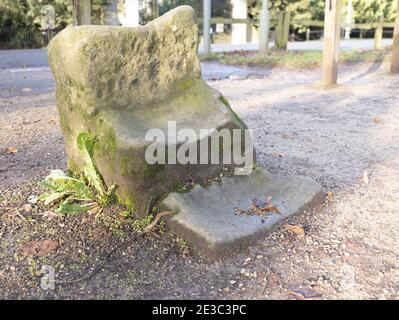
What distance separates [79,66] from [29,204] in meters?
0.94

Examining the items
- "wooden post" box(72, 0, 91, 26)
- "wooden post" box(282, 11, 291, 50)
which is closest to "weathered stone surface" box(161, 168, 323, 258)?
"wooden post" box(72, 0, 91, 26)

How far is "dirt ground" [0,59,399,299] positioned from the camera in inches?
82.6

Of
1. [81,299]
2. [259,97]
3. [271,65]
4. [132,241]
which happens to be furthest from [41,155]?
[271,65]

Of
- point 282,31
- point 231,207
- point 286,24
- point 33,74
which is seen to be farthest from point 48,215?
point 282,31

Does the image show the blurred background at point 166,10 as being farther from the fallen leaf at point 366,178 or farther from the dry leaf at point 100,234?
the dry leaf at point 100,234

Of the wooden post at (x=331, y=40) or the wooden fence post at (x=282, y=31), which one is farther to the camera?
the wooden fence post at (x=282, y=31)

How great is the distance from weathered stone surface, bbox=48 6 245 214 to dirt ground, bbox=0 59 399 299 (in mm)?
327

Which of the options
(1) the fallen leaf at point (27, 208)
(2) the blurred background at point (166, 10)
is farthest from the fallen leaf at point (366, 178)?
(2) the blurred background at point (166, 10)

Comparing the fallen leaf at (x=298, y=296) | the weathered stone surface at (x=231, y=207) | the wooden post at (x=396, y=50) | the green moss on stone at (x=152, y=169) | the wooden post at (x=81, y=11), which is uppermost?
the wooden post at (x=81, y=11)

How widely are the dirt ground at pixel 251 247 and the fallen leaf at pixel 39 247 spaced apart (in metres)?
0.01

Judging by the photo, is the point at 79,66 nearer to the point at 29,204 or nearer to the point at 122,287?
the point at 29,204

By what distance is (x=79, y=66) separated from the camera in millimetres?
2717

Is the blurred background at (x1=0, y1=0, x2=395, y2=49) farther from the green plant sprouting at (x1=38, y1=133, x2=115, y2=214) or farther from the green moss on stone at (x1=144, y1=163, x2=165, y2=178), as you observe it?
the green moss on stone at (x1=144, y1=163, x2=165, y2=178)

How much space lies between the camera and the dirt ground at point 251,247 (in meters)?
2.10
